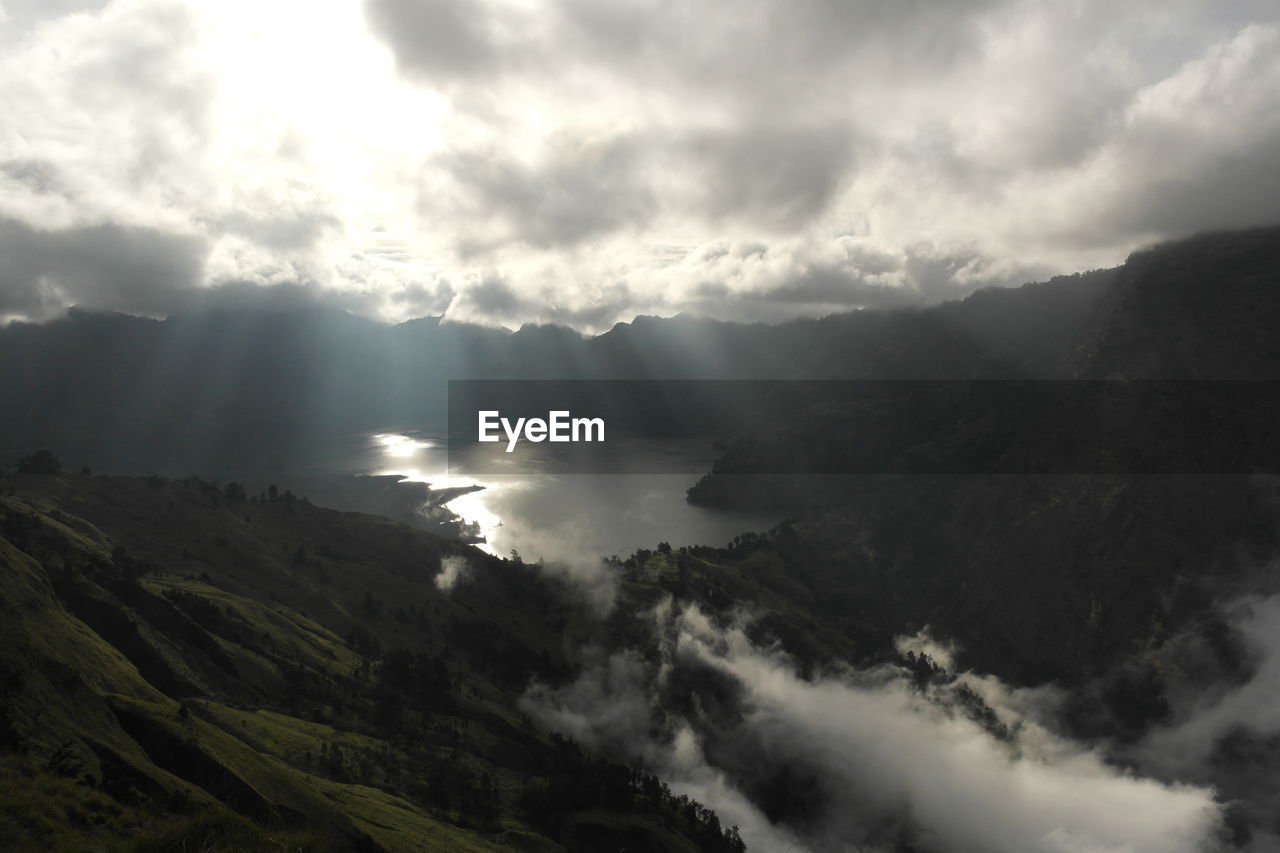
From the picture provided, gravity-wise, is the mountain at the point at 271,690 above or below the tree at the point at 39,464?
below

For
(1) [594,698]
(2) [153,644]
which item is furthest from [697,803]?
(2) [153,644]

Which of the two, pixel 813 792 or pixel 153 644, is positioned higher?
pixel 153 644

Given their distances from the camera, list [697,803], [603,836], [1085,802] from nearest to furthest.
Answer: [603,836] → [697,803] → [1085,802]

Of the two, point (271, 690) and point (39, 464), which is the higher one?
point (39, 464)

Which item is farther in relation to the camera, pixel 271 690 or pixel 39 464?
pixel 39 464

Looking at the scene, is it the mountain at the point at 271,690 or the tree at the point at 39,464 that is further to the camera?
the tree at the point at 39,464

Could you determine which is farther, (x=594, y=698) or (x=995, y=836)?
(x=995, y=836)

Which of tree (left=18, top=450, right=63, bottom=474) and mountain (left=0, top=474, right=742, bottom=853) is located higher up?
tree (left=18, top=450, right=63, bottom=474)

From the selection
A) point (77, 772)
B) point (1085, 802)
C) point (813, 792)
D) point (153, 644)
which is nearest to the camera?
point (77, 772)

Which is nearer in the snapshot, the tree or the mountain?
the mountain

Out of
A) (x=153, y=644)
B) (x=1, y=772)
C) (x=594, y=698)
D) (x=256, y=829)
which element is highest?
(x=1, y=772)

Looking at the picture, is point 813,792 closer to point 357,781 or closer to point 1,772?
point 357,781
